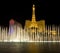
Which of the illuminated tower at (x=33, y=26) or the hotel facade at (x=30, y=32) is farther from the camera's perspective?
the illuminated tower at (x=33, y=26)

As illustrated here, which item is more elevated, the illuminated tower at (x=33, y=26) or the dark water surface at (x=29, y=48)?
the illuminated tower at (x=33, y=26)

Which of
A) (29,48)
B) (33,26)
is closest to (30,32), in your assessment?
(33,26)

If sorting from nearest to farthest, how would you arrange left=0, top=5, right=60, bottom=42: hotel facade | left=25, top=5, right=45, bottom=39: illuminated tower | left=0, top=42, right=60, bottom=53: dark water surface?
left=0, top=42, right=60, bottom=53: dark water surface < left=0, top=5, right=60, bottom=42: hotel facade < left=25, top=5, right=45, bottom=39: illuminated tower

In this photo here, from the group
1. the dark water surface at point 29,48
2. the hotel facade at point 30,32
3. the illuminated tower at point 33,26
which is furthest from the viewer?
the illuminated tower at point 33,26

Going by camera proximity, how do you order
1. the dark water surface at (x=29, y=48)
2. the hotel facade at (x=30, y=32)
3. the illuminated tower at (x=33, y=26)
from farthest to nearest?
the illuminated tower at (x=33, y=26)
the hotel facade at (x=30, y=32)
the dark water surface at (x=29, y=48)

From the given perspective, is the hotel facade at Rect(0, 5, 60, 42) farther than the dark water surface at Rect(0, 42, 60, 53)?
Yes

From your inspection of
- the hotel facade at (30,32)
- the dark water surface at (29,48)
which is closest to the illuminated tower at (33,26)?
the hotel facade at (30,32)

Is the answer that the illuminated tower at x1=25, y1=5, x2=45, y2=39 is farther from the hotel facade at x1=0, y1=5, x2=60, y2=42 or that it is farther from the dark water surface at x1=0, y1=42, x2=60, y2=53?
the dark water surface at x1=0, y1=42, x2=60, y2=53

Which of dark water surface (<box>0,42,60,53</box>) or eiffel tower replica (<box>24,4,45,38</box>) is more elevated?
eiffel tower replica (<box>24,4,45,38</box>)

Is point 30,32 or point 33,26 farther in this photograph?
point 33,26

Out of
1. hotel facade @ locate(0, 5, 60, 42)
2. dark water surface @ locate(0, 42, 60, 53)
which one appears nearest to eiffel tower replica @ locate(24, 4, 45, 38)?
hotel facade @ locate(0, 5, 60, 42)

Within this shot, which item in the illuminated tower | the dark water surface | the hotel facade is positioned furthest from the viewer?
the illuminated tower

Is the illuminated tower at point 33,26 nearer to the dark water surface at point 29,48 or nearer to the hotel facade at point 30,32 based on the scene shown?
the hotel facade at point 30,32

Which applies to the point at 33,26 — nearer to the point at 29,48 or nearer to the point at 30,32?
the point at 30,32
